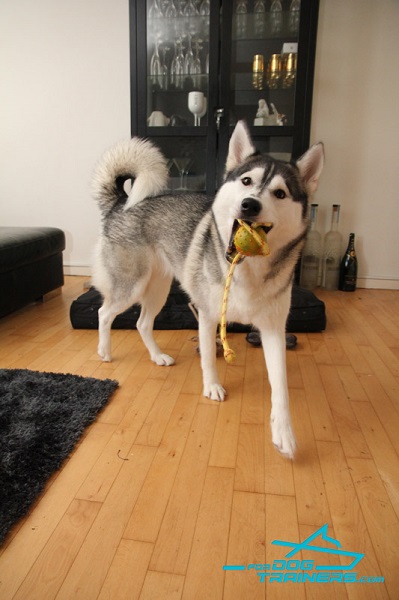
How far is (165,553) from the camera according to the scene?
0.99 meters

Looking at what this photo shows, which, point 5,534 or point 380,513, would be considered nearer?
point 5,534

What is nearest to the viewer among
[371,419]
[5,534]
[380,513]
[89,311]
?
[5,534]

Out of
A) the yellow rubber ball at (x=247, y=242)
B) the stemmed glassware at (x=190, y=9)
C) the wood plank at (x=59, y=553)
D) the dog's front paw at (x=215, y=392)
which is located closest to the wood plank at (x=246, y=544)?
the wood plank at (x=59, y=553)

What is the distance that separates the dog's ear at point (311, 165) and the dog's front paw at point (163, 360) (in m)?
1.10

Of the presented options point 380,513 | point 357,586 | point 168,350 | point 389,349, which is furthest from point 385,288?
point 357,586

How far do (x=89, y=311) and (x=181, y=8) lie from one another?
2.68 metres

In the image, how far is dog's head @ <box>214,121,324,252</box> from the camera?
1.24 m

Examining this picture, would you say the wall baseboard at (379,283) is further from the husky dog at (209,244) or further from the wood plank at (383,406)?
the husky dog at (209,244)

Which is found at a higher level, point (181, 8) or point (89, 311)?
point (181, 8)

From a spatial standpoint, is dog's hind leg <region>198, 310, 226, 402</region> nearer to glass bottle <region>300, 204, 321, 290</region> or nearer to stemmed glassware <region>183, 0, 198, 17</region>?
glass bottle <region>300, 204, 321, 290</region>

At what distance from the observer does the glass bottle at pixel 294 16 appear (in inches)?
126

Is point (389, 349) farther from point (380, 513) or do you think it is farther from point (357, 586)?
point (357, 586)

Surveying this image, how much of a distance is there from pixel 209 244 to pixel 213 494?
91 cm

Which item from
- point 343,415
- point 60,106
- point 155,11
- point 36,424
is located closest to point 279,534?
point 343,415
